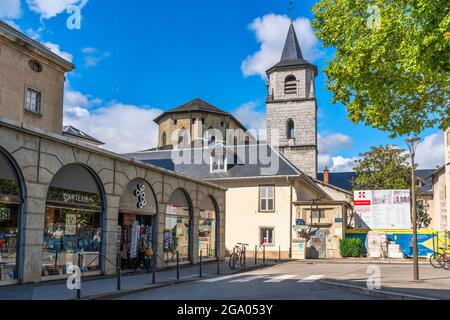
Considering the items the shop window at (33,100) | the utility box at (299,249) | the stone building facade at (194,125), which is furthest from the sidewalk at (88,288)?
the stone building facade at (194,125)

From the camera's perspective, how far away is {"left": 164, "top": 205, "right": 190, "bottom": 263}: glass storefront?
23.5 metres

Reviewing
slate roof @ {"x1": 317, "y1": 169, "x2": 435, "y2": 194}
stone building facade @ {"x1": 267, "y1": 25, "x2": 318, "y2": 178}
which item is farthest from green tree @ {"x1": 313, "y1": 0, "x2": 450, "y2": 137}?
slate roof @ {"x1": 317, "y1": 169, "x2": 435, "y2": 194}

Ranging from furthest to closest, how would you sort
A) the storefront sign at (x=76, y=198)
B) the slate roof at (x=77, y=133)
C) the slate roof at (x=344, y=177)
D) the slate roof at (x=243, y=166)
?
1. the slate roof at (x=344, y=177)
2. the slate roof at (x=77, y=133)
3. the slate roof at (x=243, y=166)
4. the storefront sign at (x=76, y=198)

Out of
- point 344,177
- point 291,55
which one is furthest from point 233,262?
point 344,177

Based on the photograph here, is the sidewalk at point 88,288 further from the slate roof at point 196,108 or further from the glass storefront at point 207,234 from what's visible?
the slate roof at point 196,108

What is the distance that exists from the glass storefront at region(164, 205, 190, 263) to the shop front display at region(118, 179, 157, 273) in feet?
5.71

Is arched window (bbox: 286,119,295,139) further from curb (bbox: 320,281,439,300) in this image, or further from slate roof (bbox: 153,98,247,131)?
curb (bbox: 320,281,439,300)

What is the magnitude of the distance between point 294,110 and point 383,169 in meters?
18.3

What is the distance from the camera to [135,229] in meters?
20.9

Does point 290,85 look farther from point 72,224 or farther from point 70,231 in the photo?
point 70,231

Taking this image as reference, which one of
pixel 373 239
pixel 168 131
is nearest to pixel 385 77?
pixel 373 239

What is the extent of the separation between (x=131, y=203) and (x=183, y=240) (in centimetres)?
576

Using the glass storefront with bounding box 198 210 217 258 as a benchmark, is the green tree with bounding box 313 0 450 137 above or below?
above

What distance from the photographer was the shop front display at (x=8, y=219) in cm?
1413
